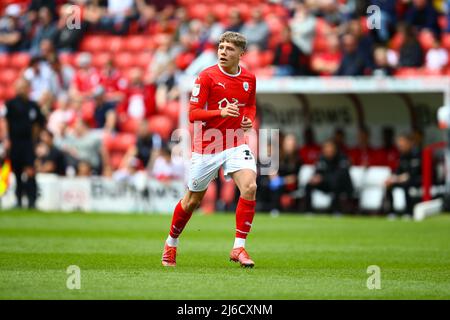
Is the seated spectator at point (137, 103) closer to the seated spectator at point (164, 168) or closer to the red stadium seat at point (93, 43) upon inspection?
the seated spectator at point (164, 168)

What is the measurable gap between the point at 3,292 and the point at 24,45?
2223 centimetres

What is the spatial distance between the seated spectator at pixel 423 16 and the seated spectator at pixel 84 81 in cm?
810

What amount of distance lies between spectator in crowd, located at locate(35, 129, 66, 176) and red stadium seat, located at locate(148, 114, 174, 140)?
7.43 feet

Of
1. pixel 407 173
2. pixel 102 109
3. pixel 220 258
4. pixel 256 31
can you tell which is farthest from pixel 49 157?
pixel 220 258

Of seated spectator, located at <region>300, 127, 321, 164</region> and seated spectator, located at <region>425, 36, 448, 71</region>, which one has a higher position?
seated spectator, located at <region>425, 36, 448, 71</region>

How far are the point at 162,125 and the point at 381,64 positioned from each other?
5.58 metres

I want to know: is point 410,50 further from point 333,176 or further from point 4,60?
point 4,60

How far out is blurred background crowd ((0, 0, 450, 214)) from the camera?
2145cm

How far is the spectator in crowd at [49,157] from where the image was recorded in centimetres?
2184

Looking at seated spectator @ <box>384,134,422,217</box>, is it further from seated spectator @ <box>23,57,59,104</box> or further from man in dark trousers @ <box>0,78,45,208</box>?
seated spectator @ <box>23,57,59,104</box>

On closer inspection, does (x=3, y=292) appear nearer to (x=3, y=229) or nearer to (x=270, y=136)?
(x=3, y=229)

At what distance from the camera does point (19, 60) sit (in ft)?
93.8

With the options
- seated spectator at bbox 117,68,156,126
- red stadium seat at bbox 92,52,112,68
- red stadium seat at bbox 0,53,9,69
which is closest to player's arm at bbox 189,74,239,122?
seated spectator at bbox 117,68,156,126

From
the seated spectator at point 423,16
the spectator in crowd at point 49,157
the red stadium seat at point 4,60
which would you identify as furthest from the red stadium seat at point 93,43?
the seated spectator at point 423,16
